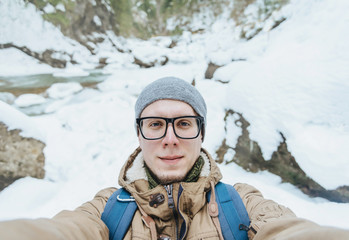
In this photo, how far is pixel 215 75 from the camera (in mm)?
5637

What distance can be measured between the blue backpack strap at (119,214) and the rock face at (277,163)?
220cm

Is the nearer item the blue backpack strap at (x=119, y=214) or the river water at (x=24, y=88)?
the blue backpack strap at (x=119, y=214)

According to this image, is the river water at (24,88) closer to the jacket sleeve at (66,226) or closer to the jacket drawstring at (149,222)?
the jacket sleeve at (66,226)

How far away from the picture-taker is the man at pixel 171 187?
103 centimetres

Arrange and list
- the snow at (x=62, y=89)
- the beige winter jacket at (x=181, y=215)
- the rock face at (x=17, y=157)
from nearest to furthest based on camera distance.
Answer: the beige winter jacket at (x=181, y=215) < the rock face at (x=17, y=157) < the snow at (x=62, y=89)

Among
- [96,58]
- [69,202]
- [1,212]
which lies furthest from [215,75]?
[96,58]

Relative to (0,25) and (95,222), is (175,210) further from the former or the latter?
(0,25)

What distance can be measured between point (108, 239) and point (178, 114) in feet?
3.20

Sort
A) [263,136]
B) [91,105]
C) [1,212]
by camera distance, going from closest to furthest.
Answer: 1. [1,212]
2. [263,136]
3. [91,105]

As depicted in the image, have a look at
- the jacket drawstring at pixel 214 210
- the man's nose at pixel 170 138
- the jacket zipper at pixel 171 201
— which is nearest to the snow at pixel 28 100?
the man's nose at pixel 170 138

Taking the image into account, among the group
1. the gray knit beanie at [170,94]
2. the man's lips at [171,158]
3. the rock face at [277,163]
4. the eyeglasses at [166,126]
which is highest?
the gray knit beanie at [170,94]

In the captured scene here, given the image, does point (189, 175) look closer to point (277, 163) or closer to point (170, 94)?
point (170, 94)

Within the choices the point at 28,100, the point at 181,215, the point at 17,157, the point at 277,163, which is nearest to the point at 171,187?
the point at 181,215

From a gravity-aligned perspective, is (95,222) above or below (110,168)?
above
